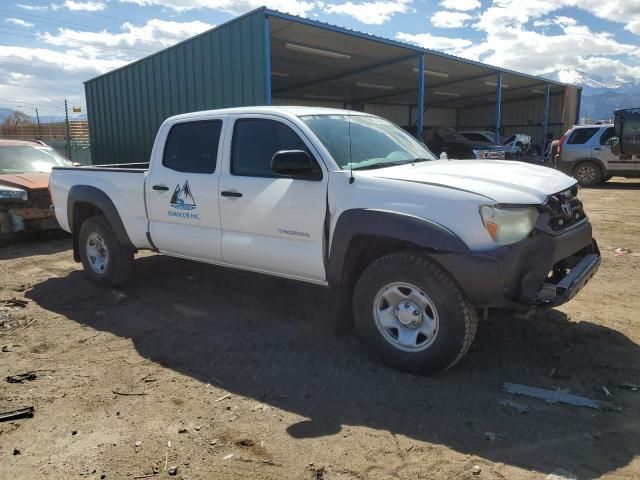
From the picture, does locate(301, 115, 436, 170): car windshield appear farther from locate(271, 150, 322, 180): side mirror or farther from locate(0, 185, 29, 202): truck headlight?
locate(0, 185, 29, 202): truck headlight

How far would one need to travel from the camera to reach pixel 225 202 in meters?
4.42

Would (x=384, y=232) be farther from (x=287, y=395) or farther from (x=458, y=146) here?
(x=458, y=146)

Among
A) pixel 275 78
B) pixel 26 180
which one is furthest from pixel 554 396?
pixel 275 78

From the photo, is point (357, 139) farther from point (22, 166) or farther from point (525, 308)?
point (22, 166)

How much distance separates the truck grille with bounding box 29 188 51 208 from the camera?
7.88 m

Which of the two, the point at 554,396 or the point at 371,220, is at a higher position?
the point at 371,220

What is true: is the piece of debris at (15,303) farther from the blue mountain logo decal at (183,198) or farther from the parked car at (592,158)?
the parked car at (592,158)

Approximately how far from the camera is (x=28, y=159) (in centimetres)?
930

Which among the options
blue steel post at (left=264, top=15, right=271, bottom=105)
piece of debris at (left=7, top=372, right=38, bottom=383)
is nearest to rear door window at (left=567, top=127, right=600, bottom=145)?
blue steel post at (left=264, top=15, right=271, bottom=105)

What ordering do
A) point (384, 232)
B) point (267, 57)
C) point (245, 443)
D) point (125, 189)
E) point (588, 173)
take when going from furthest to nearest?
1. point (588, 173)
2. point (267, 57)
3. point (125, 189)
4. point (384, 232)
5. point (245, 443)

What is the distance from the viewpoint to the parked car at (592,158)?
14336 millimetres

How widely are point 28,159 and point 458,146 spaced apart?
612 inches

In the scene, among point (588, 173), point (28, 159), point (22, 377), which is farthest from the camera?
point (588, 173)

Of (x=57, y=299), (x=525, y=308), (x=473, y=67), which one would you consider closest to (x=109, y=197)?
(x=57, y=299)
